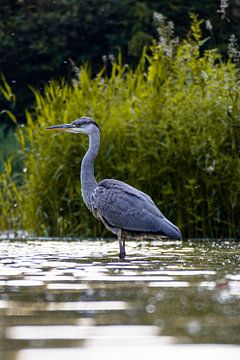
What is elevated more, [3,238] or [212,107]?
[212,107]

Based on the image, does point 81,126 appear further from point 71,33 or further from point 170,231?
point 71,33

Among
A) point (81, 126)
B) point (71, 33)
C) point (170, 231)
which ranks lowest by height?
point (170, 231)

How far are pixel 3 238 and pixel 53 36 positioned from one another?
513 inches

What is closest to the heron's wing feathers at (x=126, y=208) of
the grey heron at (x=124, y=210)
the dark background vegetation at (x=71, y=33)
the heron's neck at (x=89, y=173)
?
the grey heron at (x=124, y=210)

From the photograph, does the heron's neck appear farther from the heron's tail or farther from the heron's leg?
the heron's tail

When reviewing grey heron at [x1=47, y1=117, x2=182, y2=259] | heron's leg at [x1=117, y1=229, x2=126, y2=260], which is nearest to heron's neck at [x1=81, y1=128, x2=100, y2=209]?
grey heron at [x1=47, y1=117, x2=182, y2=259]

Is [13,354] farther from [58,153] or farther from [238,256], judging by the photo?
[58,153]

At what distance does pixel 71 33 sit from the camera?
86.1ft

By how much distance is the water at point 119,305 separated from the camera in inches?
191

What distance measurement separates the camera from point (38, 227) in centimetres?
1407

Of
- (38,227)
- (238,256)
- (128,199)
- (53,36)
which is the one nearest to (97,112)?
(38,227)

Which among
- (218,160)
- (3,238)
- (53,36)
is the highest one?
(53,36)

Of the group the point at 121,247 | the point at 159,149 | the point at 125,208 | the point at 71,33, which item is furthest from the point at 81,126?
the point at 71,33

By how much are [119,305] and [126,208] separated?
452cm
